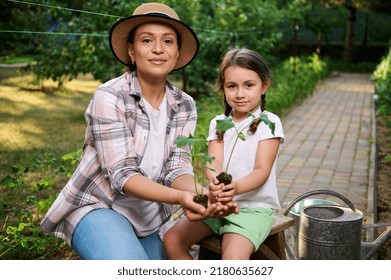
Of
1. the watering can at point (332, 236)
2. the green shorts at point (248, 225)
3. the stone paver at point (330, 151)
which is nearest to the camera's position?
the green shorts at point (248, 225)

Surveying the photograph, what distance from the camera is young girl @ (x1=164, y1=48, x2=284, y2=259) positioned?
210 cm

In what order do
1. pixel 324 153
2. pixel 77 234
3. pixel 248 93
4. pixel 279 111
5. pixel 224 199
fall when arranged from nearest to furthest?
pixel 224 199 → pixel 77 234 → pixel 248 93 → pixel 324 153 → pixel 279 111

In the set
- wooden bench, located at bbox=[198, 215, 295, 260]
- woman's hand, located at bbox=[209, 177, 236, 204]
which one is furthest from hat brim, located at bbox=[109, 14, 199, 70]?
wooden bench, located at bbox=[198, 215, 295, 260]

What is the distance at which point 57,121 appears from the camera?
7426mm

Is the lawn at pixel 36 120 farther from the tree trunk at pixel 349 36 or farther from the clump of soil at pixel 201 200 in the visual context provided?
the tree trunk at pixel 349 36

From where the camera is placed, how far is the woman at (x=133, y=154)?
1978 millimetres

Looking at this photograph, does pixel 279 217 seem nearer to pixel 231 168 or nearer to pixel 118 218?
pixel 231 168

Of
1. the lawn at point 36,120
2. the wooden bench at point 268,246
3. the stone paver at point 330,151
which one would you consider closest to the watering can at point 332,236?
the wooden bench at point 268,246

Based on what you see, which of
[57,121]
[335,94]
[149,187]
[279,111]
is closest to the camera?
[149,187]

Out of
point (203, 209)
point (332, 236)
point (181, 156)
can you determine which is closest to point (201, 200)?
point (203, 209)

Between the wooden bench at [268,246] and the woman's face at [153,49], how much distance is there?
0.72m

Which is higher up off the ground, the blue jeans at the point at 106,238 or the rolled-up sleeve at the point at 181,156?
the rolled-up sleeve at the point at 181,156
